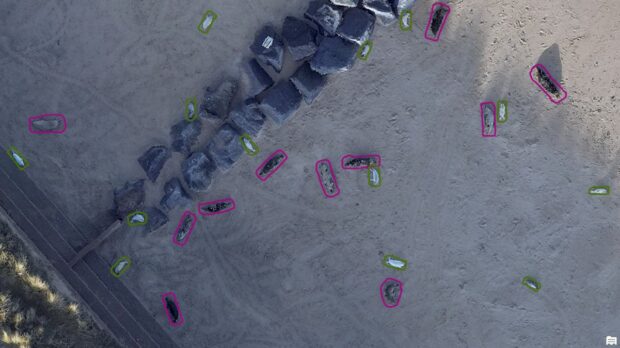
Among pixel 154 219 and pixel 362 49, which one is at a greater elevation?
pixel 362 49

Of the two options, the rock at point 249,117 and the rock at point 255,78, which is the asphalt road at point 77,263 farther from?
the rock at point 255,78

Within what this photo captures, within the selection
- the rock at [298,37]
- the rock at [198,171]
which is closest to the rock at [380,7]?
the rock at [298,37]

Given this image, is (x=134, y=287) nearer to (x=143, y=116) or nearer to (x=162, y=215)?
(x=162, y=215)

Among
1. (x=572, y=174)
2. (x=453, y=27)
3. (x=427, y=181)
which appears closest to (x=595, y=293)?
(x=572, y=174)

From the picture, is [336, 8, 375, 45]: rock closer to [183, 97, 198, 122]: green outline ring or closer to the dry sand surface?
the dry sand surface

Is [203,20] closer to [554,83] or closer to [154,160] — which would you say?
[154,160]

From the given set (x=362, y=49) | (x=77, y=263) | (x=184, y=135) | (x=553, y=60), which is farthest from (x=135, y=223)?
(x=553, y=60)

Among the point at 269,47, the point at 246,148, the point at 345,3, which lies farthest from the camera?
the point at 246,148
